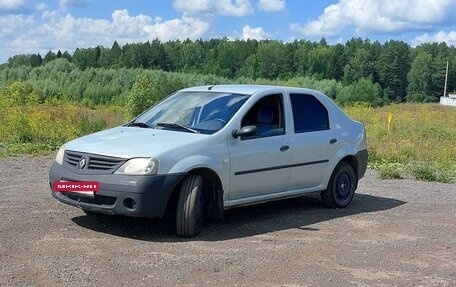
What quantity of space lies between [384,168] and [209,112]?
7.07 metres

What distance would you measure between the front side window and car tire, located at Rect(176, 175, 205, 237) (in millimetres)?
1188

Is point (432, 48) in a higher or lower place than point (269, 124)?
higher

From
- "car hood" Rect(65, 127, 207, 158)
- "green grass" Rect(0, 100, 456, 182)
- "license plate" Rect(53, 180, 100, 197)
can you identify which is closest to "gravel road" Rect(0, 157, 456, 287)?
"license plate" Rect(53, 180, 100, 197)

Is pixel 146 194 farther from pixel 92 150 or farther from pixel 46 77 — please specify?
pixel 46 77

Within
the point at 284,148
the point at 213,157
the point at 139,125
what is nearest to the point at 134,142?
the point at 213,157

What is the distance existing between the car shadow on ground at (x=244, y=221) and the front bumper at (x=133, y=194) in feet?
1.30

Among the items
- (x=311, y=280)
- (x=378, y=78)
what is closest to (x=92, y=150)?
(x=311, y=280)

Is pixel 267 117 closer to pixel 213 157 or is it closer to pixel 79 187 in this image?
pixel 213 157

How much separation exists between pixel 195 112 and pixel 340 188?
107 inches

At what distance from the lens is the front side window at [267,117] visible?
8.15 meters

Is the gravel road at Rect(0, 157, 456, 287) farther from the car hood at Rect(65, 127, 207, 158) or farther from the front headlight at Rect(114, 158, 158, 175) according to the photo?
the car hood at Rect(65, 127, 207, 158)

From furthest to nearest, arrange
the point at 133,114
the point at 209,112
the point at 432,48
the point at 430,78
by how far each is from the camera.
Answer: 1. the point at 432,48
2. the point at 430,78
3. the point at 133,114
4. the point at 209,112

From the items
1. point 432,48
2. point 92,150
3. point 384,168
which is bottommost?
point 384,168

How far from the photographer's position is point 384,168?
46.1ft
